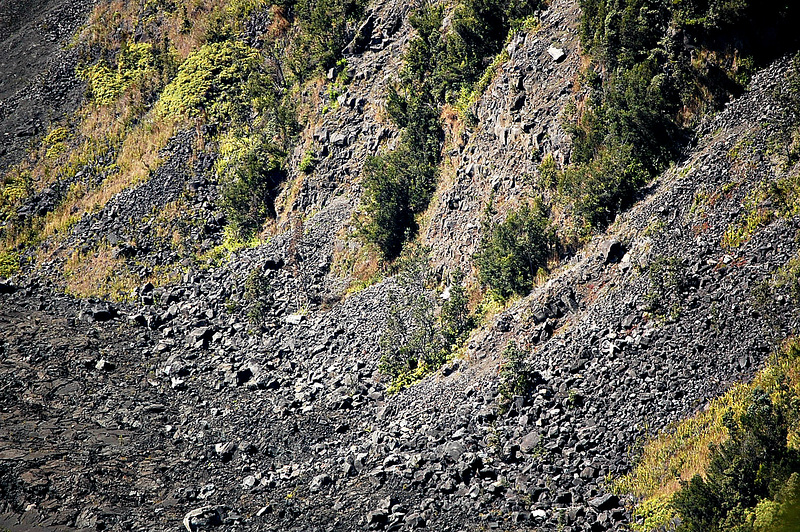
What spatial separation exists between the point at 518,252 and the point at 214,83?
26.9 m

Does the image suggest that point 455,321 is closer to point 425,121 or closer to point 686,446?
point 686,446

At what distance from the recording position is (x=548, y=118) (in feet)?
77.4

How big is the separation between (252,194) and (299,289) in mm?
7833

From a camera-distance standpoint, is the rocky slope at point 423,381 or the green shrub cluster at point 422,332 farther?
the green shrub cluster at point 422,332

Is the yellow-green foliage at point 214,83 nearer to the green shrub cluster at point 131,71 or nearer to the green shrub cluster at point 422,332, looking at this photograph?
the green shrub cluster at point 131,71

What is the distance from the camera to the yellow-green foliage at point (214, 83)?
3925 centimetres

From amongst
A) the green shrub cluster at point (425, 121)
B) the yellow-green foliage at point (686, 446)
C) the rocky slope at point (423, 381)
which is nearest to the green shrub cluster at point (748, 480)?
the yellow-green foliage at point (686, 446)

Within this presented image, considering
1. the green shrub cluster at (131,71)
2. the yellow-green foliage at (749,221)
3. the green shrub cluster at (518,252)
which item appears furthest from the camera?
the green shrub cluster at (131,71)

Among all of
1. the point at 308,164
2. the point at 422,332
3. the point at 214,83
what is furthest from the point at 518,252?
the point at 214,83

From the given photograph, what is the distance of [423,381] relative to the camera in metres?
21.4

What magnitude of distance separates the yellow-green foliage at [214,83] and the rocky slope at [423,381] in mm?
11363

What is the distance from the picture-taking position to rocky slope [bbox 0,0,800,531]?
15695mm

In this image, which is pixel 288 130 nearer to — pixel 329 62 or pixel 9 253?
pixel 329 62

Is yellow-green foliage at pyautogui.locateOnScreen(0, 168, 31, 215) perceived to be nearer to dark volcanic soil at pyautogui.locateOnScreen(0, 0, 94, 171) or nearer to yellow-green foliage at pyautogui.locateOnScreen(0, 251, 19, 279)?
dark volcanic soil at pyautogui.locateOnScreen(0, 0, 94, 171)
